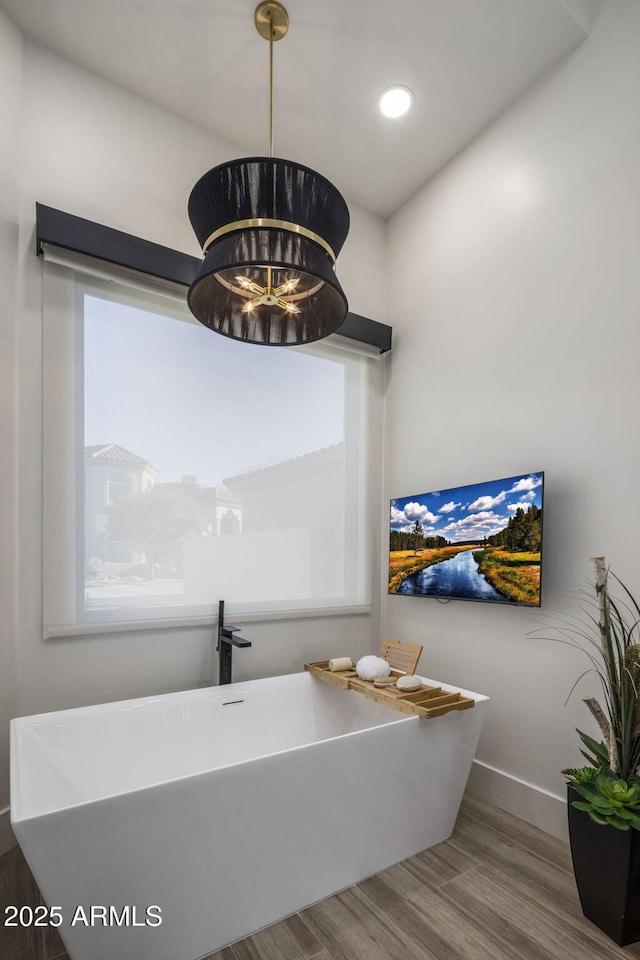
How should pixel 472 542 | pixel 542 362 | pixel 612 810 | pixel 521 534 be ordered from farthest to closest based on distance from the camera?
pixel 472 542
pixel 542 362
pixel 521 534
pixel 612 810

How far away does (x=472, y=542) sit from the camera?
240 cm

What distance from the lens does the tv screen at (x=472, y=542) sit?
2135 mm

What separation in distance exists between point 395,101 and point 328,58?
384 millimetres

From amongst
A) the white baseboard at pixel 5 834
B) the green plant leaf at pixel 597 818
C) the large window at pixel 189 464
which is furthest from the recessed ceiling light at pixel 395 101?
the white baseboard at pixel 5 834

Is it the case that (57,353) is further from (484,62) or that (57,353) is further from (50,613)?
(484,62)

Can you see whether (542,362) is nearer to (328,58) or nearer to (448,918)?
(328,58)

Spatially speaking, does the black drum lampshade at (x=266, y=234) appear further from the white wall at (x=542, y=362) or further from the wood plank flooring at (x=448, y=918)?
the wood plank flooring at (x=448, y=918)

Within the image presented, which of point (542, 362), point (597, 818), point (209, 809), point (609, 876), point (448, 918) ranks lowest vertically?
point (448, 918)

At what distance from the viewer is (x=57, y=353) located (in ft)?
7.20

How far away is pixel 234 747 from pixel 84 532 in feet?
3.68

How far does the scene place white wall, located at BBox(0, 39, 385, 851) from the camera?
2070mm

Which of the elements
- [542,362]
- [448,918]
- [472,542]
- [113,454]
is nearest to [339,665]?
[472,542]

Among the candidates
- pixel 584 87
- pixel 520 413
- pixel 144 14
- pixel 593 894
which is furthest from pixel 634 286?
pixel 144 14

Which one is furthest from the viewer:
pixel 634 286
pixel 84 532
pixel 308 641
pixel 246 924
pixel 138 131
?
pixel 308 641
